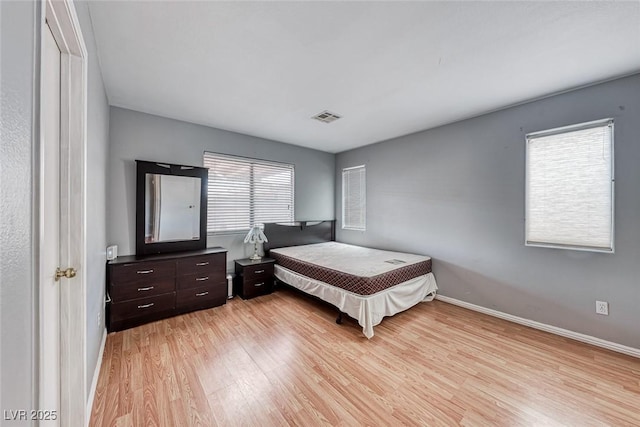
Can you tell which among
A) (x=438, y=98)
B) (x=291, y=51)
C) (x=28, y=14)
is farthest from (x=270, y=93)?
(x=28, y=14)

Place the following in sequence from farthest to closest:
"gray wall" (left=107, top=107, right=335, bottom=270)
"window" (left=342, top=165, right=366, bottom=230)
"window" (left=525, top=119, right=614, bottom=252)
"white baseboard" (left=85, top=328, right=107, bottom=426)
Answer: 1. "window" (left=342, top=165, right=366, bottom=230)
2. "gray wall" (left=107, top=107, right=335, bottom=270)
3. "window" (left=525, top=119, right=614, bottom=252)
4. "white baseboard" (left=85, top=328, right=107, bottom=426)

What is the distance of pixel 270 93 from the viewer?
262 cm

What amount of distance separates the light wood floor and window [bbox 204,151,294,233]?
1532mm

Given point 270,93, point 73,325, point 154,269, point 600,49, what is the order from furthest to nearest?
point 154,269, point 270,93, point 600,49, point 73,325

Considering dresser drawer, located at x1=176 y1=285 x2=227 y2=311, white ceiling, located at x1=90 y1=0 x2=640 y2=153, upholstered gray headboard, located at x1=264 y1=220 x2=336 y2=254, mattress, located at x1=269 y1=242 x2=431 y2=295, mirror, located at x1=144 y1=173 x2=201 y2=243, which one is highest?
white ceiling, located at x1=90 y1=0 x2=640 y2=153

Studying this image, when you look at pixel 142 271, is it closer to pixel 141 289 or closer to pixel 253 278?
pixel 141 289

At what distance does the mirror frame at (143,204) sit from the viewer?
303 centimetres

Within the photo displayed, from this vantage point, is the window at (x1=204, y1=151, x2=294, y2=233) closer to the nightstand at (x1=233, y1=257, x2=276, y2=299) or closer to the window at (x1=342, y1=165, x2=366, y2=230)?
the nightstand at (x1=233, y1=257, x2=276, y2=299)

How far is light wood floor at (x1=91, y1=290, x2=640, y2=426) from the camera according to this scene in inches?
62.2

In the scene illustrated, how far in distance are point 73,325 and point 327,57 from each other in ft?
8.07

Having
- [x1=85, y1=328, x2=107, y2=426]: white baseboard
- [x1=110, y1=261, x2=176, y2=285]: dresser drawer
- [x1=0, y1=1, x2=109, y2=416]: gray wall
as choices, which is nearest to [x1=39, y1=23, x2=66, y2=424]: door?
[x1=85, y1=328, x2=107, y2=426]: white baseboard

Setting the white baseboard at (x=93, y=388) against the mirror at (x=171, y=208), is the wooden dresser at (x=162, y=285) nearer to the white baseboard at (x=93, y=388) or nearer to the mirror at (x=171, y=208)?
the mirror at (x=171, y=208)

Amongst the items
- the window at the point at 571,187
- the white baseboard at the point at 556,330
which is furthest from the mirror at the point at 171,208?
the window at the point at 571,187

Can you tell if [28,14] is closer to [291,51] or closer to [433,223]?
[291,51]
